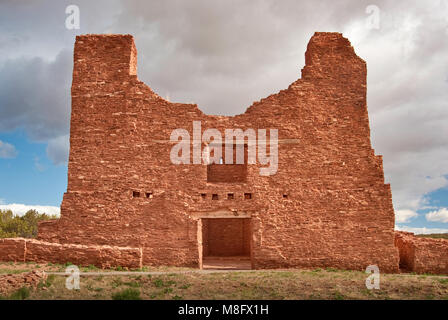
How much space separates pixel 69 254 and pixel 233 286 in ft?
18.7

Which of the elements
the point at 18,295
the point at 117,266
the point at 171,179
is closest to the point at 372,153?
the point at 171,179

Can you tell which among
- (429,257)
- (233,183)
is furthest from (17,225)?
(429,257)

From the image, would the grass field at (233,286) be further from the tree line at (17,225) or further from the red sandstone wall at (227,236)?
the tree line at (17,225)

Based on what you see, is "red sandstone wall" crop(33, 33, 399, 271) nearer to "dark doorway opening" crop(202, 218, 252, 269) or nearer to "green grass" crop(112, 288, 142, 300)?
"green grass" crop(112, 288, 142, 300)

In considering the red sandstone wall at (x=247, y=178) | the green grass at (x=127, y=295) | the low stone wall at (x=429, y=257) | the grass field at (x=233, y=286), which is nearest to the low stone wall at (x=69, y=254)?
the grass field at (x=233, y=286)

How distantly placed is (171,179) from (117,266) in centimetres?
326

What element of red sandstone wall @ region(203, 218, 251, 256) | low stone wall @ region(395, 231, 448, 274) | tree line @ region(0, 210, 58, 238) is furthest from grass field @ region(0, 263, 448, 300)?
tree line @ region(0, 210, 58, 238)

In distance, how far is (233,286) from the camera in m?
9.72

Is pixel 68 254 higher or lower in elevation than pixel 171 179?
lower

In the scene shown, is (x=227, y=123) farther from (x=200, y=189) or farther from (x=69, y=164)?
(x=69, y=164)

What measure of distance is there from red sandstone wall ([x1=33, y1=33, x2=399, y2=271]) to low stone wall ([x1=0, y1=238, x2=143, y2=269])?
2.33ft

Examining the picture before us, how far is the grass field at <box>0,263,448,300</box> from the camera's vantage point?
8.86 m

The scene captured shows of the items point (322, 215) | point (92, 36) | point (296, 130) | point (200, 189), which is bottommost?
point (322, 215)

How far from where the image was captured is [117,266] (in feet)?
39.9
